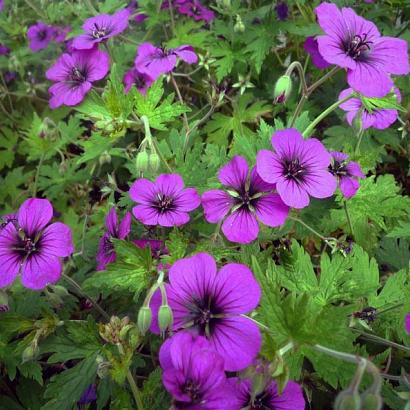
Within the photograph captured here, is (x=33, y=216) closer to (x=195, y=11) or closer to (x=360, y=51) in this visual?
(x=360, y=51)

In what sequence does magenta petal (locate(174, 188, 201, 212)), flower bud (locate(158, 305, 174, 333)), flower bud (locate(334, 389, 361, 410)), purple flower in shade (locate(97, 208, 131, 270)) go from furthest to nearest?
purple flower in shade (locate(97, 208, 131, 270)) < magenta petal (locate(174, 188, 201, 212)) < flower bud (locate(158, 305, 174, 333)) < flower bud (locate(334, 389, 361, 410))

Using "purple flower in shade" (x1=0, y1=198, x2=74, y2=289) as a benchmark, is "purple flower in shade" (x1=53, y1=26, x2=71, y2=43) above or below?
below

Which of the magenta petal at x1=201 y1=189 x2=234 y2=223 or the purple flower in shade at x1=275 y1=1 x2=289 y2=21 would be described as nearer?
the magenta petal at x1=201 y1=189 x2=234 y2=223

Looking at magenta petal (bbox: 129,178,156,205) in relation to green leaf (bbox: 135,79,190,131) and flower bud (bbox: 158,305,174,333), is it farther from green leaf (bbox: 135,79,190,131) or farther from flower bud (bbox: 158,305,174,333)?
flower bud (bbox: 158,305,174,333)

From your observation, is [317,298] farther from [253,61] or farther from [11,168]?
[11,168]

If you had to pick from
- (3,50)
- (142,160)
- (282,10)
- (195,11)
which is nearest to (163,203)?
(142,160)

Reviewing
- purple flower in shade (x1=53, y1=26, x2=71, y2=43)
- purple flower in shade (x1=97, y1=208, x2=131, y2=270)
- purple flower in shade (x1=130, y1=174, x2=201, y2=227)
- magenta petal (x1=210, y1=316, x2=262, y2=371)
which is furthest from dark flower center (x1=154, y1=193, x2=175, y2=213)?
purple flower in shade (x1=53, y1=26, x2=71, y2=43)
